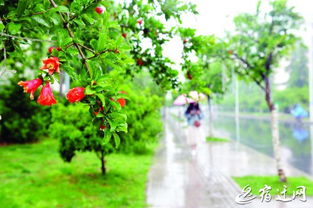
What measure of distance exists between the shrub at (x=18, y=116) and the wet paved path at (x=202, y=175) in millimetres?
6038

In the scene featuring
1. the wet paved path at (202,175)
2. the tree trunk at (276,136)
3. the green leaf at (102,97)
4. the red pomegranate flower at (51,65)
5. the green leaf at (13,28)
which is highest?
the green leaf at (13,28)

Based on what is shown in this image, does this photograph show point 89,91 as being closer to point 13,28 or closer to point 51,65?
point 51,65

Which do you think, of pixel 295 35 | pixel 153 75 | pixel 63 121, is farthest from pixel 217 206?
pixel 295 35

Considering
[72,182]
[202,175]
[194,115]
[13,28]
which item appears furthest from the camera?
[194,115]

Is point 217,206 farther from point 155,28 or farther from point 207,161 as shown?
point 207,161

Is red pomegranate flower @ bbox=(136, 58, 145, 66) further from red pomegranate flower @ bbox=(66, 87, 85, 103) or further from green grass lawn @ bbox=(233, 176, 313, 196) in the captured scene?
green grass lawn @ bbox=(233, 176, 313, 196)

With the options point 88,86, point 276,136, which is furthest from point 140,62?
point 276,136

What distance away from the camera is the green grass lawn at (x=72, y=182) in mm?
5549

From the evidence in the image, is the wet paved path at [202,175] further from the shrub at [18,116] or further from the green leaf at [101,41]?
the shrub at [18,116]

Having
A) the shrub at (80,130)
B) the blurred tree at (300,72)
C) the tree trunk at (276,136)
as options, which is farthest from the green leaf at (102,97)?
the blurred tree at (300,72)

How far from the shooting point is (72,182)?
7078 millimetres

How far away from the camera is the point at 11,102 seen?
1333 centimetres

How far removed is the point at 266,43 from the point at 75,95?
6.55m

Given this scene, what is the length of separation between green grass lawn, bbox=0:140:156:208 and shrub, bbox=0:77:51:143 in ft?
8.01
